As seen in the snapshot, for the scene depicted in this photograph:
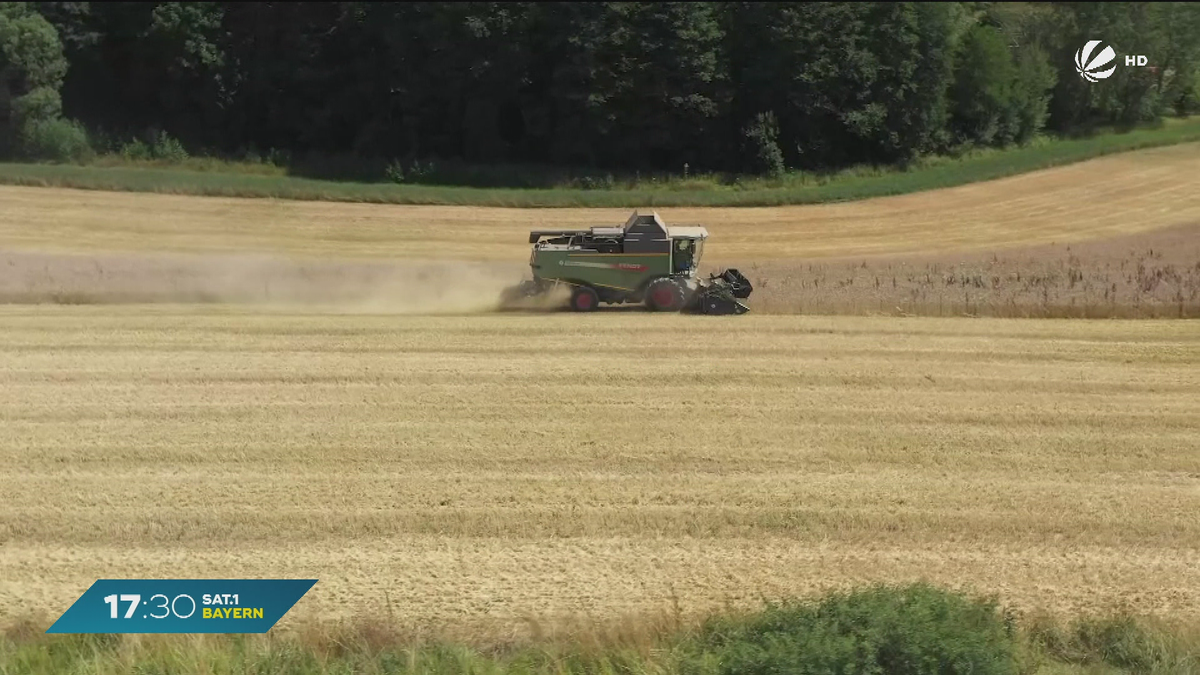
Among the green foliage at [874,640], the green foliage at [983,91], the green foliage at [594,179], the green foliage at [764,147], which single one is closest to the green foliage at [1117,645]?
the green foliage at [874,640]

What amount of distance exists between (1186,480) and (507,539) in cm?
831

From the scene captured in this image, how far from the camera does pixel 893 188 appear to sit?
36.7m

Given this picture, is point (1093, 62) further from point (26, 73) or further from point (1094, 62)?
point (26, 73)

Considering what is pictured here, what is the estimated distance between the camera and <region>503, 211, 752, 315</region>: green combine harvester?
22328mm

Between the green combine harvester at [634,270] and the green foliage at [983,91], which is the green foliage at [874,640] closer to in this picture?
the green combine harvester at [634,270]

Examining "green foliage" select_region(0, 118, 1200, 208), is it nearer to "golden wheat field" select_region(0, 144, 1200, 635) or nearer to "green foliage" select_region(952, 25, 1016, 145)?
"green foliage" select_region(952, 25, 1016, 145)

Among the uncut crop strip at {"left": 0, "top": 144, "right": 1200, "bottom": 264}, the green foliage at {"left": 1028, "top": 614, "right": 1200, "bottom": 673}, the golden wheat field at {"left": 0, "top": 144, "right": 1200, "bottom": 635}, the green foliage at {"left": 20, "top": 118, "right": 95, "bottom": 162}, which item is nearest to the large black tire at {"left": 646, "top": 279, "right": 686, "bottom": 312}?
the golden wheat field at {"left": 0, "top": 144, "right": 1200, "bottom": 635}

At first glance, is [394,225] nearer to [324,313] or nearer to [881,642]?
[324,313]

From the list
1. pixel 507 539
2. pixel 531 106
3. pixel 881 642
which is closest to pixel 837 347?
pixel 507 539

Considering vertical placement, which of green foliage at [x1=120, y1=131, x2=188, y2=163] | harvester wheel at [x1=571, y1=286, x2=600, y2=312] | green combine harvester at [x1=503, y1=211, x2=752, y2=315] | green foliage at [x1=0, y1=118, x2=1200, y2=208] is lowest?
harvester wheel at [x1=571, y1=286, x2=600, y2=312]

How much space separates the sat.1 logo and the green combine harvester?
25.7 metres

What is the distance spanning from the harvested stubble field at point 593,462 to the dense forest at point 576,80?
19172 mm

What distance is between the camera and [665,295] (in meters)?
22.7

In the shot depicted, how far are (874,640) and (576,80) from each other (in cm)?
3245
